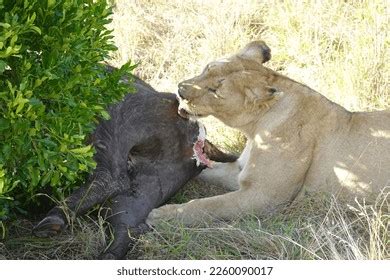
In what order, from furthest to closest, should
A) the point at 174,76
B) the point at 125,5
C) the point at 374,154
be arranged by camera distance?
the point at 125,5
the point at 174,76
the point at 374,154

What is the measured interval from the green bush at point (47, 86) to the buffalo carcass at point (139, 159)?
493 millimetres

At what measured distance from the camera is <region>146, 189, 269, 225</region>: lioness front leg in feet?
15.0

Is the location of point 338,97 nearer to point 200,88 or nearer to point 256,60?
point 256,60

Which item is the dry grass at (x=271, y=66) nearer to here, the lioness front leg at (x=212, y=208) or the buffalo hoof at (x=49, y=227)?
the lioness front leg at (x=212, y=208)

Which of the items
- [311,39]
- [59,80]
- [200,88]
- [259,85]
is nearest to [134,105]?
[200,88]

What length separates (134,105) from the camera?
478cm

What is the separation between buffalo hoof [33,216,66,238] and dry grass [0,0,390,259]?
295 mm

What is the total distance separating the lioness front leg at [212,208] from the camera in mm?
4562

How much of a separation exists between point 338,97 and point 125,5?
8.74 ft

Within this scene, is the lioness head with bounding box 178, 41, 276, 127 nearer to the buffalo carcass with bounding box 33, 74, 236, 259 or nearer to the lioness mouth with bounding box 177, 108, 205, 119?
the lioness mouth with bounding box 177, 108, 205, 119

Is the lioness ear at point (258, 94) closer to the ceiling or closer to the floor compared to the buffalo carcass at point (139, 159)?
closer to the ceiling

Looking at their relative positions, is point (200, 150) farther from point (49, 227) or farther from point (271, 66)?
point (271, 66)

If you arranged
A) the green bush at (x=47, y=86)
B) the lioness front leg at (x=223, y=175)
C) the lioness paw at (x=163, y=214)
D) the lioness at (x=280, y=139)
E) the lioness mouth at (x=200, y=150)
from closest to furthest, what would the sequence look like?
1. the green bush at (x=47, y=86)
2. the lioness paw at (x=163, y=214)
3. the lioness at (x=280, y=139)
4. the lioness mouth at (x=200, y=150)
5. the lioness front leg at (x=223, y=175)

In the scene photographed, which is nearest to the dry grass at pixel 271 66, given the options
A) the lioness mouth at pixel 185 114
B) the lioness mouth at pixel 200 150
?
the lioness mouth at pixel 200 150
